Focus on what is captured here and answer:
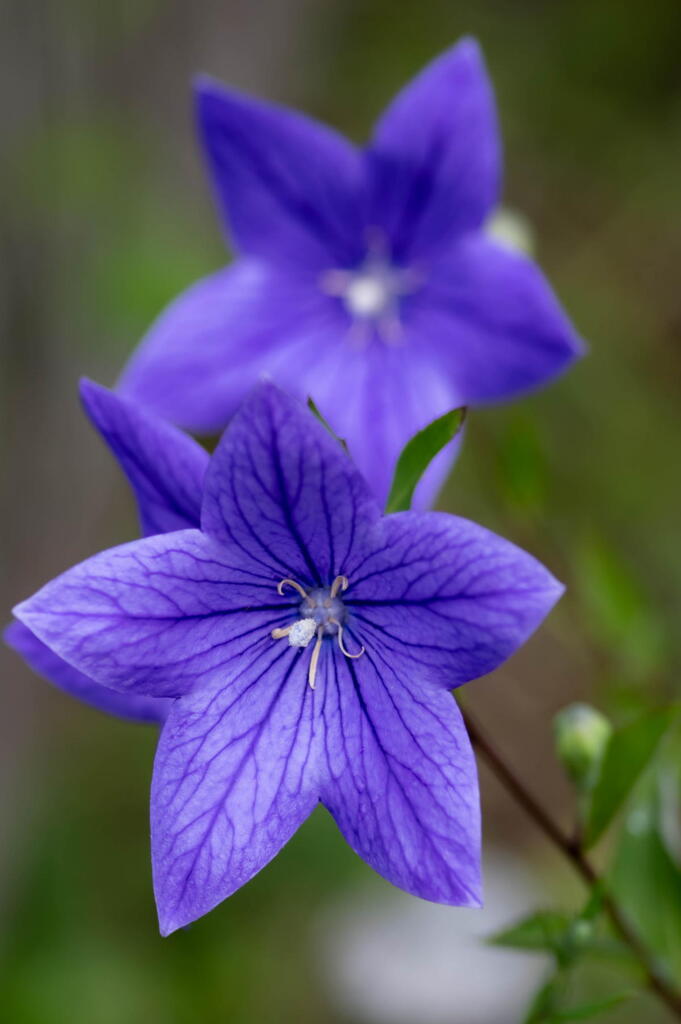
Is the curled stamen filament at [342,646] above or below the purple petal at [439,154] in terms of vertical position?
below

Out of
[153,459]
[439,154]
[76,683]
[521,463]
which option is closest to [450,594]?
[153,459]

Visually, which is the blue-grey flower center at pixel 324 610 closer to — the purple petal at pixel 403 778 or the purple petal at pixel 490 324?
the purple petal at pixel 403 778

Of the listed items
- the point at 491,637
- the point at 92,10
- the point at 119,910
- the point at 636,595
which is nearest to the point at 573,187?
the point at 92,10

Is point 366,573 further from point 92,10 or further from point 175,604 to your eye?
point 92,10

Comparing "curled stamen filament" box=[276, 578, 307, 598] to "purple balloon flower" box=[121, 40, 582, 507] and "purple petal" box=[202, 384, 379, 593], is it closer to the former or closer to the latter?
"purple petal" box=[202, 384, 379, 593]

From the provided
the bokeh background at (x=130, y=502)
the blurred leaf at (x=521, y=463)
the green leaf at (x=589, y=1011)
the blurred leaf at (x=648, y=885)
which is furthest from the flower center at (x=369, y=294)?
the green leaf at (x=589, y=1011)

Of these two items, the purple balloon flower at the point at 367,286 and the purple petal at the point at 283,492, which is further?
the purple balloon flower at the point at 367,286

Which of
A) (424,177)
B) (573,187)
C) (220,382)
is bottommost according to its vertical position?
(220,382)

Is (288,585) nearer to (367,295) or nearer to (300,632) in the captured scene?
(300,632)
